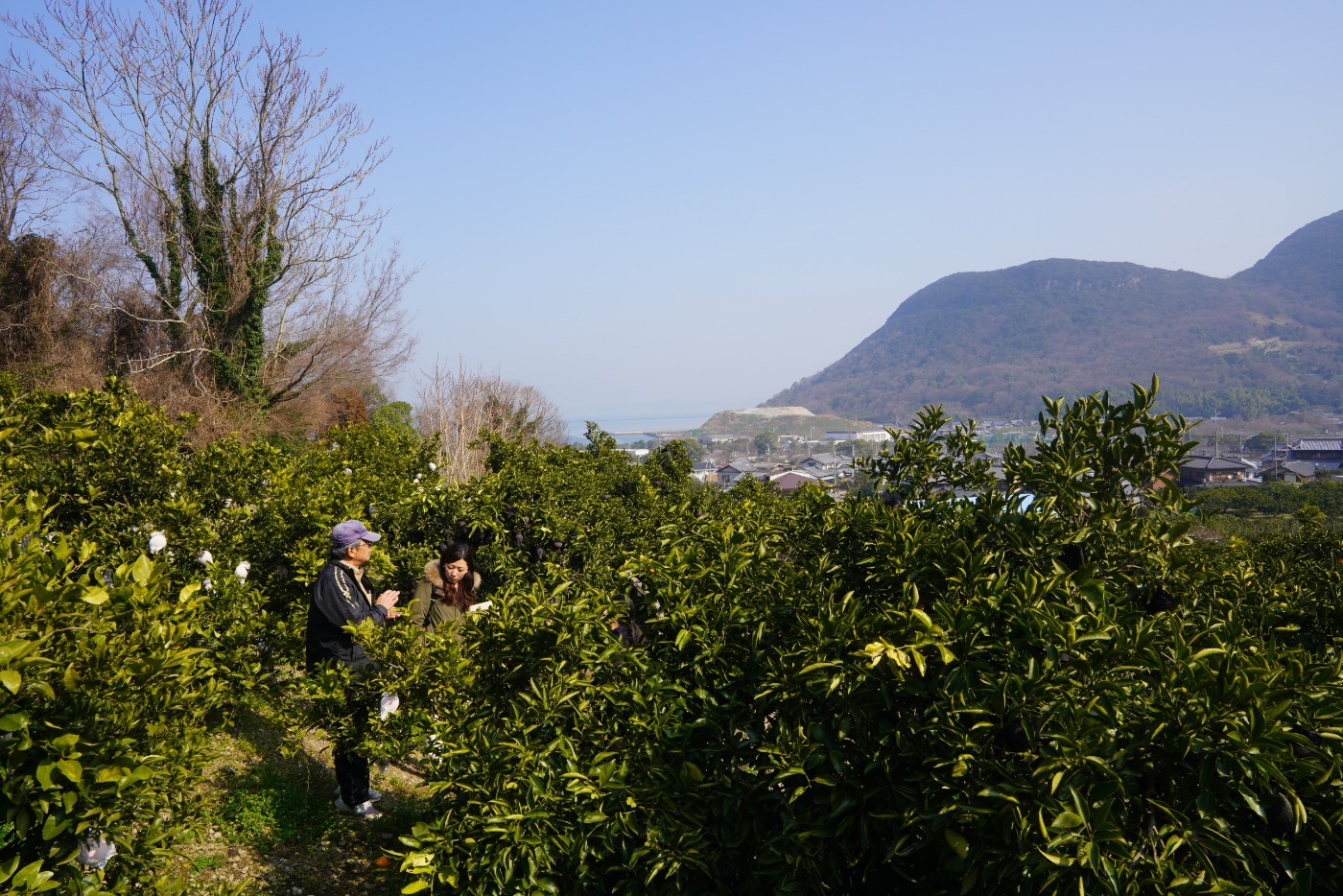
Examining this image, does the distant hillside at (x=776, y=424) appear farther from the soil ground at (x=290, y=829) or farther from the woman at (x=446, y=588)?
the soil ground at (x=290, y=829)

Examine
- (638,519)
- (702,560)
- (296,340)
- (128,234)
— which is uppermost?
(128,234)

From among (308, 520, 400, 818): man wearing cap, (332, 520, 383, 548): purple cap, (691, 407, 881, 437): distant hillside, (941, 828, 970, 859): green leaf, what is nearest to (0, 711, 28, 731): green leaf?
(941, 828, 970, 859): green leaf

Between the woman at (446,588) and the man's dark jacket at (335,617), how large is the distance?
766mm

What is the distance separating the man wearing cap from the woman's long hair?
796 millimetres

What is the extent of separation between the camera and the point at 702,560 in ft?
9.61

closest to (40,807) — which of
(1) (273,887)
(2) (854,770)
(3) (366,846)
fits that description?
(2) (854,770)

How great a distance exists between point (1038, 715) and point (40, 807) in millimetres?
2230

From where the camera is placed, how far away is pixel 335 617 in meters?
4.65

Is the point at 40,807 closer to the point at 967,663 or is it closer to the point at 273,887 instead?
the point at 967,663

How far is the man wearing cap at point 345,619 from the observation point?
15.3ft

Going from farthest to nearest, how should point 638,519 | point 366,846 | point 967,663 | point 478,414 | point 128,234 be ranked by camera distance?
point 478,414 < point 128,234 < point 638,519 < point 366,846 < point 967,663

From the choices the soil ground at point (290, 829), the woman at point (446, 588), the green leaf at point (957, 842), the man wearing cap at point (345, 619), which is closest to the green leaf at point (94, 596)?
the green leaf at point (957, 842)

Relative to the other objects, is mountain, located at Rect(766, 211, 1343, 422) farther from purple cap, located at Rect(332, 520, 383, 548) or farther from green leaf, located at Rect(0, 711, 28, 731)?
green leaf, located at Rect(0, 711, 28, 731)

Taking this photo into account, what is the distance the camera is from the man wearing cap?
15.3ft
